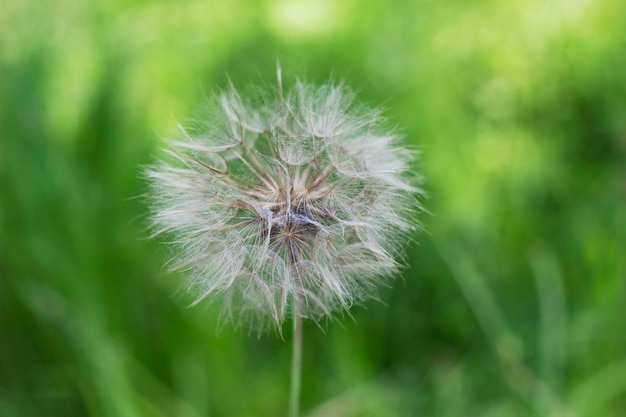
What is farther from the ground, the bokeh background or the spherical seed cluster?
the bokeh background

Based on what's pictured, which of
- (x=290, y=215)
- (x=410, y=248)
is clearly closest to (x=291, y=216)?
(x=290, y=215)

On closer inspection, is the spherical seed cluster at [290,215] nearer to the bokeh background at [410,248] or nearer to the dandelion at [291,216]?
the dandelion at [291,216]

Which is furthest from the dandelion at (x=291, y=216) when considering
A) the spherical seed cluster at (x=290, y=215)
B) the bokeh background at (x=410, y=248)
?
the bokeh background at (x=410, y=248)

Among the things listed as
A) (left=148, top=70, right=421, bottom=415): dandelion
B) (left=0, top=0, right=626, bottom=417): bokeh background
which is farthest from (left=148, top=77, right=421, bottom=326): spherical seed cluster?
(left=0, top=0, right=626, bottom=417): bokeh background

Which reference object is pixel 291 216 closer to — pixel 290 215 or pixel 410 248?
pixel 290 215

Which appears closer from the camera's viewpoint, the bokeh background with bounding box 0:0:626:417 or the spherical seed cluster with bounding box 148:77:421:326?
the spherical seed cluster with bounding box 148:77:421:326

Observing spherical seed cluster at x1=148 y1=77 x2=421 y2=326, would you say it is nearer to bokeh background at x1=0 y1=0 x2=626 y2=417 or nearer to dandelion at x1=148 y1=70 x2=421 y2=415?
dandelion at x1=148 y1=70 x2=421 y2=415
